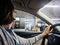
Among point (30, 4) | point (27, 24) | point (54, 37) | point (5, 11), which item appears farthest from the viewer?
point (27, 24)

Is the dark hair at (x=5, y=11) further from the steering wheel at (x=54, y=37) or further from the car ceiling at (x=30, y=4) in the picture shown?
the car ceiling at (x=30, y=4)

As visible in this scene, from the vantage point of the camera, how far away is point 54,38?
84.4 inches

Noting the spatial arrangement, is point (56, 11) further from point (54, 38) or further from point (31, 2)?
point (54, 38)

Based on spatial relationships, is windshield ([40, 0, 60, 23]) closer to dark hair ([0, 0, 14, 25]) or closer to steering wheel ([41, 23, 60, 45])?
steering wheel ([41, 23, 60, 45])

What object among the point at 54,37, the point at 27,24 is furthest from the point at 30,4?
the point at 27,24

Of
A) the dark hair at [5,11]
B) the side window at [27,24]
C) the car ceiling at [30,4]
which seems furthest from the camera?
the side window at [27,24]

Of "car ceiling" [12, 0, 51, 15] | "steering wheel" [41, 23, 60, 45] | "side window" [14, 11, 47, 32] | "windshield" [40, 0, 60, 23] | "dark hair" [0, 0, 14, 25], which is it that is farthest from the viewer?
"side window" [14, 11, 47, 32]

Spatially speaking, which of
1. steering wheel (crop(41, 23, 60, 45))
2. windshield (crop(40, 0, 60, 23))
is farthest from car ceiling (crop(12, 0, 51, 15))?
steering wheel (crop(41, 23, 60, 45))

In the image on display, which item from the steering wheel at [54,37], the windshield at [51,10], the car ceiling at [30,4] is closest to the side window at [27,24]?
the windshield at [51,10]

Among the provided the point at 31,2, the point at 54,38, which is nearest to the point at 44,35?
the point at 54,38

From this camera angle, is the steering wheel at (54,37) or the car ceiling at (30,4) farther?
the car ceiling at (30,4)

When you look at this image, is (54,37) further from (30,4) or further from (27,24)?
(27,24)

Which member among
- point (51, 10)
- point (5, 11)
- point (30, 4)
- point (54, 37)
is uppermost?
point (51, 10)

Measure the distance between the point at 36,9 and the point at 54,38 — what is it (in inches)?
51.6
